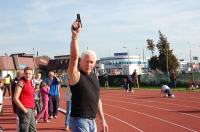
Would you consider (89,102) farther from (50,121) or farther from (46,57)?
(46,57)

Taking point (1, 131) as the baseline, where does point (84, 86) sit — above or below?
above

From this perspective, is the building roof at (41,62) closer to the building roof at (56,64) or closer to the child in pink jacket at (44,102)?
the building roof at (56,64)

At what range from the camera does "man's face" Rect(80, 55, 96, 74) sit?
520 cm

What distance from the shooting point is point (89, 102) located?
5375 millimetres

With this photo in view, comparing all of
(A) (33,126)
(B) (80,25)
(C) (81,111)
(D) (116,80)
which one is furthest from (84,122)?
(D) (116,80)

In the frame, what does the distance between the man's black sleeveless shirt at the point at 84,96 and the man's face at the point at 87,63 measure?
0.20 ft

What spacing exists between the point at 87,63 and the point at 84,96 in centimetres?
40

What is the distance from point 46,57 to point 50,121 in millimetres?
85277

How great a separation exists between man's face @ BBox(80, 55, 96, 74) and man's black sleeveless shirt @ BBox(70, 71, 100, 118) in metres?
0.06

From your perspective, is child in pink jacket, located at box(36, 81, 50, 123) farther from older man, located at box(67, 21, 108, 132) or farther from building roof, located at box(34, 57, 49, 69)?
building roof, located at box(34, 57, 49, 69)

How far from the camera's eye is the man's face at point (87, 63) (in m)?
5.20

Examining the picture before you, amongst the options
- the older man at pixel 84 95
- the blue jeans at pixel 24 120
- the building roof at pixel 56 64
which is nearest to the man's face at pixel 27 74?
the blue jeans at pixel 24 120

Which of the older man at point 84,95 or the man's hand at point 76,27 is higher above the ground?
the man's hand at point 76,27

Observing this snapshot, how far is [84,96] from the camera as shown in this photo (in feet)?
17.5
